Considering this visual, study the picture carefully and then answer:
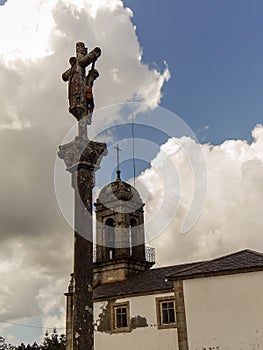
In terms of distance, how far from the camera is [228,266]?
66.6 ft

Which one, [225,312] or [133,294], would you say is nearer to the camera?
[225,312]

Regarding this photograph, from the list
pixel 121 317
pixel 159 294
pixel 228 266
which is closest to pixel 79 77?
pixel 228 266

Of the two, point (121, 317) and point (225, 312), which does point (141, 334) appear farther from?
point (225, 312)

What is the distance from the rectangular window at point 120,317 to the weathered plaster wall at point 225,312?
26.3 feet

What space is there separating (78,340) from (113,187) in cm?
2934

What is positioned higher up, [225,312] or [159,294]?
[159,294]

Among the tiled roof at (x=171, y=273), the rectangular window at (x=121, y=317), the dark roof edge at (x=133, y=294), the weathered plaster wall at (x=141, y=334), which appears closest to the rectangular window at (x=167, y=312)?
the weathered plaster wall at (x=141, y=334)

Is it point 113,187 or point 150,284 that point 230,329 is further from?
point 113,187

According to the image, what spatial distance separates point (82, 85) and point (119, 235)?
85.5ft

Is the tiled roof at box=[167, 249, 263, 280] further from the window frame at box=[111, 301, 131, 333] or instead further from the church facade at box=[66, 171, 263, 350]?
the window frame at box=[111, 301, 131, 333]

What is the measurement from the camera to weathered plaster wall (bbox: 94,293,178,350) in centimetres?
2539

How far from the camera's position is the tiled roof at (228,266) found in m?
19.9

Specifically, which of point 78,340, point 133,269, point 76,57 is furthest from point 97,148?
point 133,269

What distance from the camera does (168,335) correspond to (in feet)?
83.2
